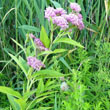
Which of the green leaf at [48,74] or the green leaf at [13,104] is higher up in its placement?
the green leaf at [48,74]

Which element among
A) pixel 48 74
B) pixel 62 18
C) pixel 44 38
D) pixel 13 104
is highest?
pixel 62 18

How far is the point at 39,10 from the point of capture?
1.90m

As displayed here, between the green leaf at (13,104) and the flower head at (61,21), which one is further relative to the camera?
the green leaf at (13,104)

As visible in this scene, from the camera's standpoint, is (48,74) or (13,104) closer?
(48,74)

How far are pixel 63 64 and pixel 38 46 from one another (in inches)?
29.9

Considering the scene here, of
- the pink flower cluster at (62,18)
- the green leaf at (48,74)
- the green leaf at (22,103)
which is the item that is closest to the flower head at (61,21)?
the pink flower cluster at (62,18)

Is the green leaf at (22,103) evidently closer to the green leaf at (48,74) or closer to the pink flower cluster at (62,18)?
the green leaf at (48,74)

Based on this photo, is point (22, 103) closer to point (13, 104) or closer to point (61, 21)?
point (13, 104)

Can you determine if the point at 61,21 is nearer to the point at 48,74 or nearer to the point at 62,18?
the point at 62,18

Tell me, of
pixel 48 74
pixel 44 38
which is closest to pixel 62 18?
pixel 44 38

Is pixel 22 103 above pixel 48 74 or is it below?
below

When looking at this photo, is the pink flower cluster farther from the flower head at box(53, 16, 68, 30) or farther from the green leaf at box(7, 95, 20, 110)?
the green leaf at box(7, 95, 20, 110)

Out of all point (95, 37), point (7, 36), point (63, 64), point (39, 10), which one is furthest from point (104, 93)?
point (7, 36)

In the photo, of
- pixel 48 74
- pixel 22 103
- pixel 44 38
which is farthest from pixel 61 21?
pixel 22 103
